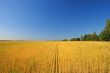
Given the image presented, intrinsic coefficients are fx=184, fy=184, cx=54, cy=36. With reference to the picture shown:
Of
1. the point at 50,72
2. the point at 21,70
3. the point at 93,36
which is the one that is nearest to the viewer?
the point at 50,72

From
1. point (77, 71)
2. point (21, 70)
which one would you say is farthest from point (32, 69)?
point (77, 71)

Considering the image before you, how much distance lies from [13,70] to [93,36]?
263 feet

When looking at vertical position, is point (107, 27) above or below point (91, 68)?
above

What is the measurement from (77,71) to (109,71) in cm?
128

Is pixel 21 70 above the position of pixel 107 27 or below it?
below

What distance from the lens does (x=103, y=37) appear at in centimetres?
6469

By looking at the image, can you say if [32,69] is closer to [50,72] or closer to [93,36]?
[50,72]

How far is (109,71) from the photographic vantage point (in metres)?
7.34

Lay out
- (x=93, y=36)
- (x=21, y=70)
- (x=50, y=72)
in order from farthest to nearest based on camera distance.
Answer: (x=93, y=36) → (x=21, y=70) → (x=50, y=72)

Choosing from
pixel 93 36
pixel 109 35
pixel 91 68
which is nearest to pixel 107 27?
pixel 109 35

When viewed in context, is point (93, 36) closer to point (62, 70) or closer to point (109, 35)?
point (109, 35)

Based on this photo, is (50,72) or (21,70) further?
(21,70)

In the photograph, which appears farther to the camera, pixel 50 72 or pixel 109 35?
pixel 109 35

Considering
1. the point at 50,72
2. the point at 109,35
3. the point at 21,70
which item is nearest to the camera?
the point at 50,72
